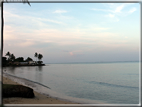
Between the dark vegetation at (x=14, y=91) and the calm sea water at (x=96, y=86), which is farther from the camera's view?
the calm sea water at (x=96, y=86)

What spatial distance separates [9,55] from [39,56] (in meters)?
24.8

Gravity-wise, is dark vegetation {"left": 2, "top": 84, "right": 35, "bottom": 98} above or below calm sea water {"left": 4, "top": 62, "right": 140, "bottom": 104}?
above

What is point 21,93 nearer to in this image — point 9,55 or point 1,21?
point 1,21

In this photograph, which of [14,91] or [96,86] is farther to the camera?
[96,86]

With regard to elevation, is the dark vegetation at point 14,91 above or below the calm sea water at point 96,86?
above

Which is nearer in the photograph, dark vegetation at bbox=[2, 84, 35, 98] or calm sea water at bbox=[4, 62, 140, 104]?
dark vegetation at bbox=[2, 84, 35, 98]

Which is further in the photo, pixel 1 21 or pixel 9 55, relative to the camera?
pixel 9 55

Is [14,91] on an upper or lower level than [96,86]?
upper

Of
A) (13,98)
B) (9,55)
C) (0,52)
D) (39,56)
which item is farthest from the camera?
(39,56)

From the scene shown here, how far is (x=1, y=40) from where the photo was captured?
5.12 m

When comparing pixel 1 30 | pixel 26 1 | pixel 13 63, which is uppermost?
pixel 26 1

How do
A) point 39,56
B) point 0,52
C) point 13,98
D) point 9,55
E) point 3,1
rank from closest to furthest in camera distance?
point 0,52 < point 3,1 < point 13,98 < point 9,55 < point 39,56

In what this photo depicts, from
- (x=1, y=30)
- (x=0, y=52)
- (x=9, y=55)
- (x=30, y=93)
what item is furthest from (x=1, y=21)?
(x=9, y=55)

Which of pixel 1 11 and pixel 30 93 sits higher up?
pixel 1 11
